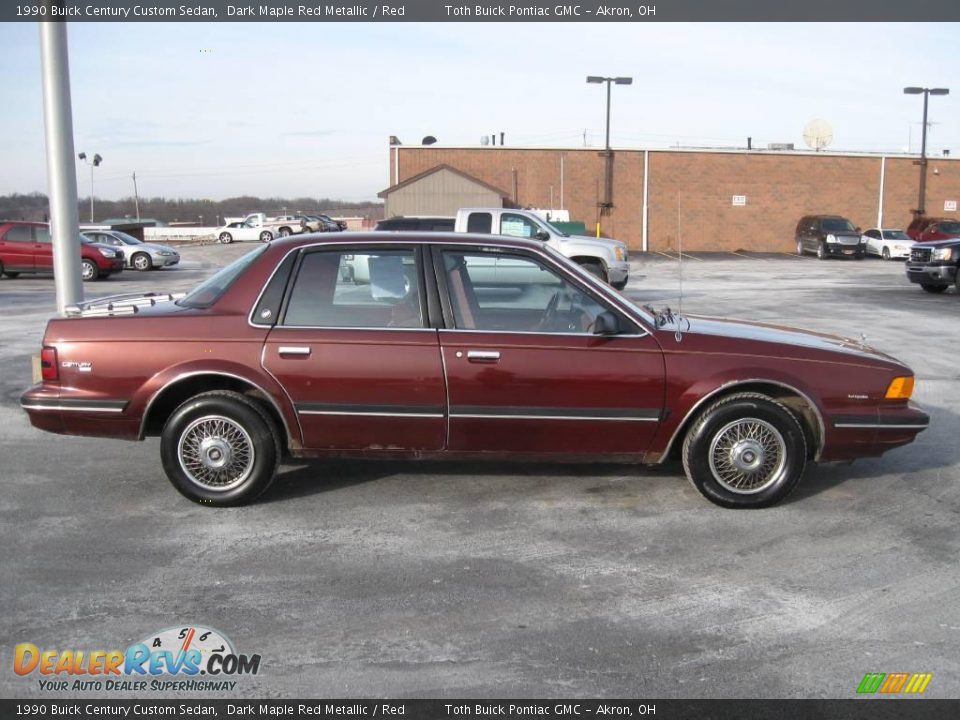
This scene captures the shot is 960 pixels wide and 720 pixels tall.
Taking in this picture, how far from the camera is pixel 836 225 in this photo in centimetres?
4169

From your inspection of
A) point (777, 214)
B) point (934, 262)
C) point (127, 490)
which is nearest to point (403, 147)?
point (777, 214)

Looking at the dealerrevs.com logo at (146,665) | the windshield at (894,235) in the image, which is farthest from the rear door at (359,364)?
the windshield at (894,235)

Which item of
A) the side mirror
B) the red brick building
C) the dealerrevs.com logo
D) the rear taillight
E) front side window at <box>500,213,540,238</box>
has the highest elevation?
the red brick building

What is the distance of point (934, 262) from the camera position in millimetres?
20703

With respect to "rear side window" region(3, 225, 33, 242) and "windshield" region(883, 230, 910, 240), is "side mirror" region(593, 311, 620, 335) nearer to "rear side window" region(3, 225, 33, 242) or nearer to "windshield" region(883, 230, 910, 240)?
"rear side window" region(3, 225, 33, 242)

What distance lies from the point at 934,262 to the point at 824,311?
5.54 meters

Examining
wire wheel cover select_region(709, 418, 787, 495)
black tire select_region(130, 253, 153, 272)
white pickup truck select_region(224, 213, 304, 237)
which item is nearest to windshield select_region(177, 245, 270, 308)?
wire wheel cover select_region(709, 418, 787, 495)

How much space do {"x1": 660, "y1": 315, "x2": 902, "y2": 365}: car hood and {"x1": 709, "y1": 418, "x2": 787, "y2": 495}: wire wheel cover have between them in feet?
1.53

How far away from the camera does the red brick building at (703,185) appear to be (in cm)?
4753

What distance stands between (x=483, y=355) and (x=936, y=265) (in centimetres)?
1827

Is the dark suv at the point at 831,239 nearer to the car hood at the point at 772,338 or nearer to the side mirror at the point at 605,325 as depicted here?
the car hood at the point at 772,338

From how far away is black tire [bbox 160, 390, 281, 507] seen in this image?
5.52 meters

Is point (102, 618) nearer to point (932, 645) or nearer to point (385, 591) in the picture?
point (385, 591)

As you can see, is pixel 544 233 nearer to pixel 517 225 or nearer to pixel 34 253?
pixel 517 225
